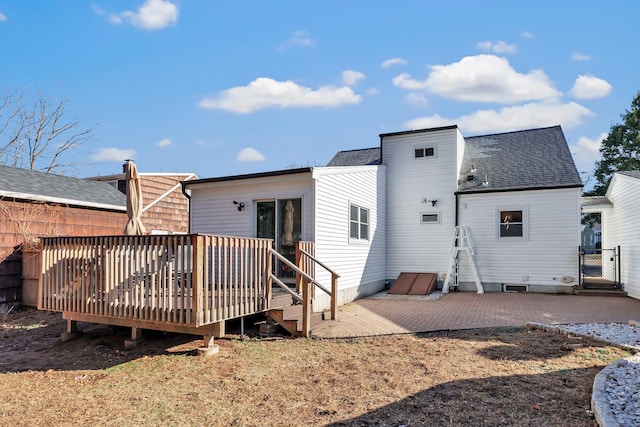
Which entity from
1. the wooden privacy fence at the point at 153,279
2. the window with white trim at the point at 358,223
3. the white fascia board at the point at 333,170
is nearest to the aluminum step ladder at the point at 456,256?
the window with white trim at the point at 358,223

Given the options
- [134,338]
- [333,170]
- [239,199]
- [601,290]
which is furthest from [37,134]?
[601,290]

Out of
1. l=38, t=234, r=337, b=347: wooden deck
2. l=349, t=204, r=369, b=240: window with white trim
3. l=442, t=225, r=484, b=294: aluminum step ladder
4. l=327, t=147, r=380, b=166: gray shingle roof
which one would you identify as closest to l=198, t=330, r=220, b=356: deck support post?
l=38, t=234, r=337, b=347: wooden deck

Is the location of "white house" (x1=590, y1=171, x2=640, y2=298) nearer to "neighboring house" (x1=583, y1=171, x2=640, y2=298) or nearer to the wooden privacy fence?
"neighboring house" (x1=583, y1=171, x2=640, y2=298)

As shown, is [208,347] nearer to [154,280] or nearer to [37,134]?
Result: [154,280]

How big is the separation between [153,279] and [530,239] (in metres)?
11.2

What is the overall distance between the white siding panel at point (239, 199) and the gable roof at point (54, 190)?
13.9 feet

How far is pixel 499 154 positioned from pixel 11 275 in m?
15.8

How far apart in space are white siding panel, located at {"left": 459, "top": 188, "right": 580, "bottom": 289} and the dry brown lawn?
589cm

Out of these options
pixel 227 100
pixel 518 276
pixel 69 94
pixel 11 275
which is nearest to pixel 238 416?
pixel 11 275

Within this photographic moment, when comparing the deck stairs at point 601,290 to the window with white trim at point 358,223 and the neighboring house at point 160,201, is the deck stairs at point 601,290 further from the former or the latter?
the neighboring house at point 160,201

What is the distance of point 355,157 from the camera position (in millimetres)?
16953

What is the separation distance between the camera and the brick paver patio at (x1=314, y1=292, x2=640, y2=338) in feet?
24.9

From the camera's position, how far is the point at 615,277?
1245 centimetres

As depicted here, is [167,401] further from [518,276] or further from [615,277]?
[615,277]
